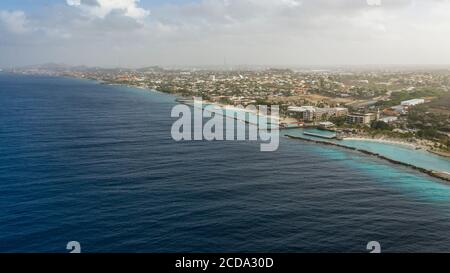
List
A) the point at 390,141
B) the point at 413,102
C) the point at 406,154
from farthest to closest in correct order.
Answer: the point at 413,102
the point at 390,141
the point at 406,154

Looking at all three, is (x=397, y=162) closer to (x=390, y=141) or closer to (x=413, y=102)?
(x=390, y=141)

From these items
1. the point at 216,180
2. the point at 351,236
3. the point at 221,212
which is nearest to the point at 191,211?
the point at 221,212

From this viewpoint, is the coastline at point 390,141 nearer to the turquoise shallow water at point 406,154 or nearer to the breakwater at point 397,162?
the turquoise shallow water at point 406,154

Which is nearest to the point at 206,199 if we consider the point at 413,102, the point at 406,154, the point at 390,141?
the point at 406,154

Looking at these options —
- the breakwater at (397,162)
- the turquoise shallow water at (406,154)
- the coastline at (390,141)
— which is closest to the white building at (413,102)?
the coastline at (390,141)

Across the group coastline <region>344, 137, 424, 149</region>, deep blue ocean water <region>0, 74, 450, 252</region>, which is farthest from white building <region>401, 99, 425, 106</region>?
deep blue ocean water <region>0, 74, 450, 252</region>
